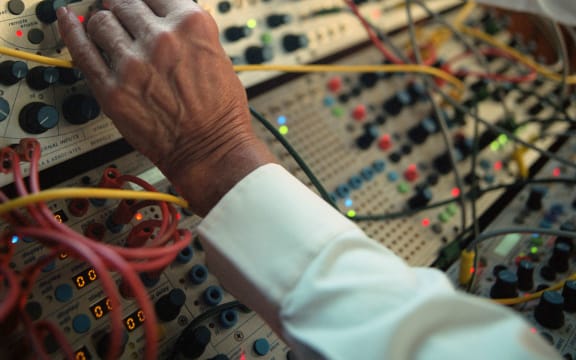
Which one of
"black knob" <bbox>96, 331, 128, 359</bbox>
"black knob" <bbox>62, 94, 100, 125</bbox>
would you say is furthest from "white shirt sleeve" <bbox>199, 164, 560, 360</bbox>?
"black knob" <bbox>62, 94, 100, 125</bbox>

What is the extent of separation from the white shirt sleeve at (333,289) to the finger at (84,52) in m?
0.26

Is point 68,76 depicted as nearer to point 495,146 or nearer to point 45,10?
point 45,10

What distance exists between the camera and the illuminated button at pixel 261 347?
0.82m

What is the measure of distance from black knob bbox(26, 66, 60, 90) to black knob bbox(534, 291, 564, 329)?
3.33 ft

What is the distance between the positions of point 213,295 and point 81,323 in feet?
0.74

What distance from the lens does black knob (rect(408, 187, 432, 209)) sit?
121 cm

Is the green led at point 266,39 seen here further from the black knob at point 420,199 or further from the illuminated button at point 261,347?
the illuminated button at point 261,347

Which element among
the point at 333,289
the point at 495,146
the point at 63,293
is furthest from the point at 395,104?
the point at 63,293

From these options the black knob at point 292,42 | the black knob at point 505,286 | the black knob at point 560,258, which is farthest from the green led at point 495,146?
the black knob at point 292,42

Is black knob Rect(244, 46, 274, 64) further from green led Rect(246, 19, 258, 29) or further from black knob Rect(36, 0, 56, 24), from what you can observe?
black knob Rect(36, 0, 56, 24)

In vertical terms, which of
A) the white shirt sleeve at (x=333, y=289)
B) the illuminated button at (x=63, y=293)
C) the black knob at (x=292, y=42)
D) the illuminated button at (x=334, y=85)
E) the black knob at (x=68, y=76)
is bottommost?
the illuminated button at (x=63, y=293)

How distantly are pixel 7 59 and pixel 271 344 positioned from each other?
67cm

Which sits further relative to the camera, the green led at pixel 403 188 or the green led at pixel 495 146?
the green led at pixel 495 146

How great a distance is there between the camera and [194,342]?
0.75 metres
